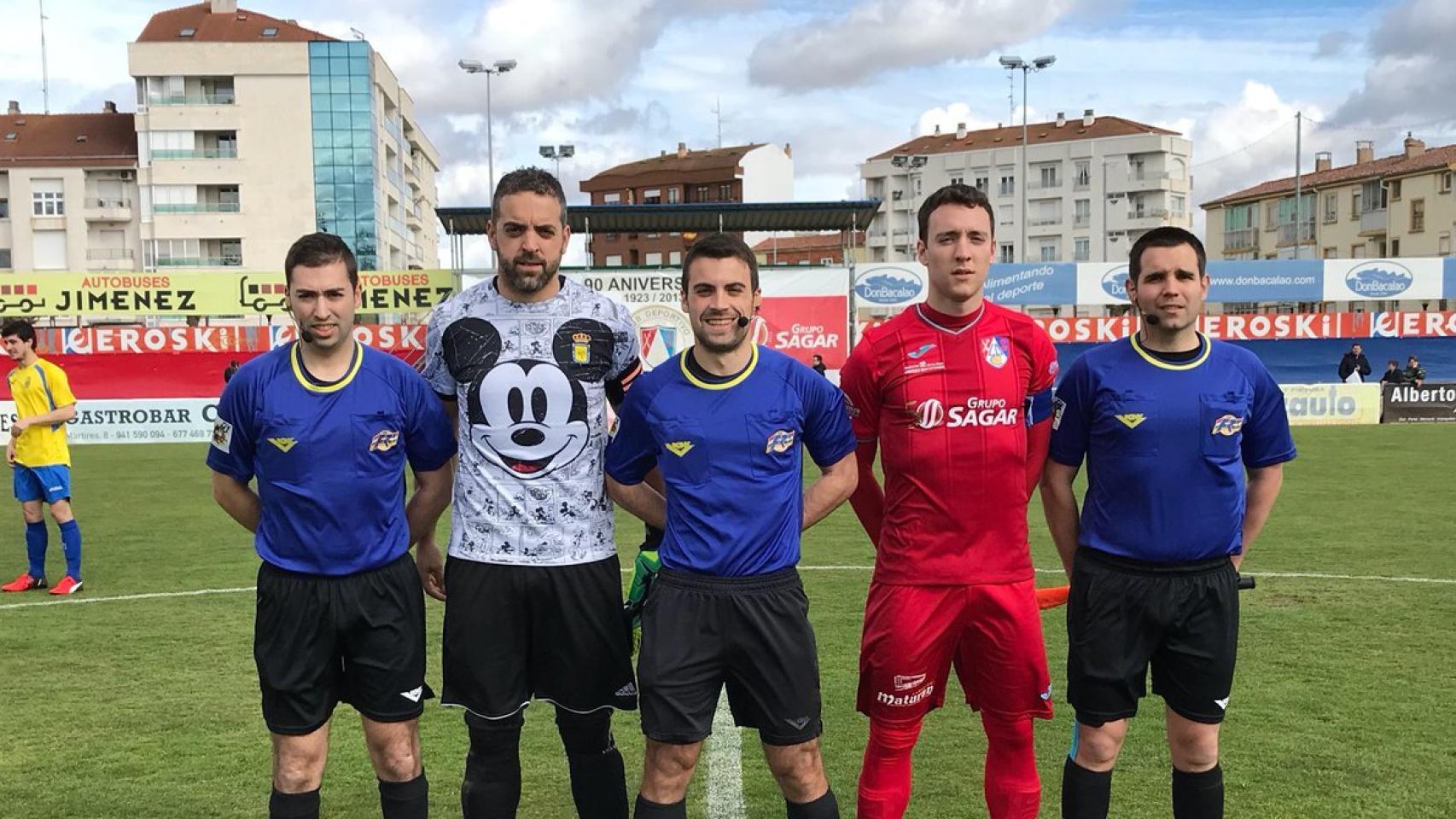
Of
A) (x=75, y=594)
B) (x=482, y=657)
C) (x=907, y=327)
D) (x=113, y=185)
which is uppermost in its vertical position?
(x=113, y=185)

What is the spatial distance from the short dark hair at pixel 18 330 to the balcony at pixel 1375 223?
217 ft

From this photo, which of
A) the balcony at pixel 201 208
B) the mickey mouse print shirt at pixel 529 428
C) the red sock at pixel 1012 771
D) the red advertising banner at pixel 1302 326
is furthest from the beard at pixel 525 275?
the balcony at pixel 201 208

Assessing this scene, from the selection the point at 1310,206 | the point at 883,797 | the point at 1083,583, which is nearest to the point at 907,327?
the point at 1083,583

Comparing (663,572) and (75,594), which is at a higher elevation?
(663,572)

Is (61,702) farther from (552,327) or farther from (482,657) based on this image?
(552,327)

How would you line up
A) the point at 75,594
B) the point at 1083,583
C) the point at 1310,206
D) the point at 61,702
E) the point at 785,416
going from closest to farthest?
the point at 785,416 → the point at 1083,583 → the point at 61,702 → the point at 75,594 → the point at 1310,206

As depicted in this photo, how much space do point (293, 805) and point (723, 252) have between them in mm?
2273

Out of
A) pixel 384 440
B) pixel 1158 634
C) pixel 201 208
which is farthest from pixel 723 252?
pixel 201 208

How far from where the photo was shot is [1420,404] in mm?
26422

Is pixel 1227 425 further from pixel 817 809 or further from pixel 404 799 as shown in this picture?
pixel 404 799

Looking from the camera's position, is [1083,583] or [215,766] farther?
[215,766]

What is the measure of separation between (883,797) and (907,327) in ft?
5.10

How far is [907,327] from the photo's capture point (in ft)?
12.6

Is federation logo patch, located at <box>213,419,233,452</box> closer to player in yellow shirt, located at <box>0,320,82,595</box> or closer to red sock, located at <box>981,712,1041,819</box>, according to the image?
red sock, located at <box>981,712,1041,819</box>
